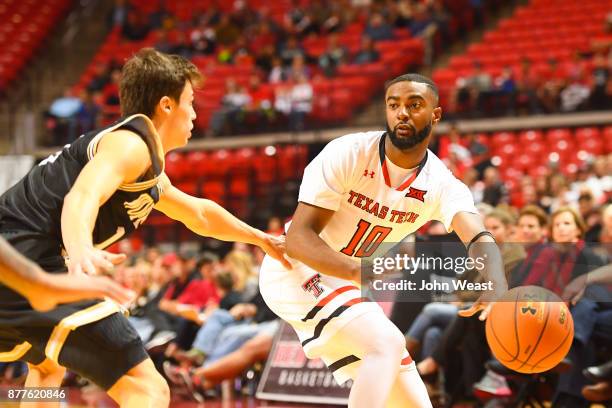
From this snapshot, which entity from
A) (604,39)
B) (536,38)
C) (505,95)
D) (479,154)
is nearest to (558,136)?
(505,95)

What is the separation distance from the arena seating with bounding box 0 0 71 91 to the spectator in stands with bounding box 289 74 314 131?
6.85 meters

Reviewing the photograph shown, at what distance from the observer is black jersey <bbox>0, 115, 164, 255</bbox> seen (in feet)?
11.6

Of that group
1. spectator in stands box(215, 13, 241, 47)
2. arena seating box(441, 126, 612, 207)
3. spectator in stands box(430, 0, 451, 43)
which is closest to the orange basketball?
arena seating box(441, 126, 612, 207)

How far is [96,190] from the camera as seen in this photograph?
128 inches

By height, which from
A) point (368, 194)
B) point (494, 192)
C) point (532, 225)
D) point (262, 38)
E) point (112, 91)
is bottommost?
point (112, 91)

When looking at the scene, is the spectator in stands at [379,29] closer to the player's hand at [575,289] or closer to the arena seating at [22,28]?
the arena seating at [22,28]

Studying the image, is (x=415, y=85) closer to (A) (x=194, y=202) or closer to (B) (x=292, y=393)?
(A) (x=194, y=202)

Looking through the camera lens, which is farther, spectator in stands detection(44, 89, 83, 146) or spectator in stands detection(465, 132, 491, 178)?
spectator in stands detection(44, 89, 83, 146)

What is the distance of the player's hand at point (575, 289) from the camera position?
6102 mm

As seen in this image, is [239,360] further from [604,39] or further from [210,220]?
[604,39]

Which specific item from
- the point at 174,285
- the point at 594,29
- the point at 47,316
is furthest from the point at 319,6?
the point at 47,316

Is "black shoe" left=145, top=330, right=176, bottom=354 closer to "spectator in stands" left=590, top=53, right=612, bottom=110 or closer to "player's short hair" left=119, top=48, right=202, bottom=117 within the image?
"player's short hair" left=119, top=48, right=202, bottom=117

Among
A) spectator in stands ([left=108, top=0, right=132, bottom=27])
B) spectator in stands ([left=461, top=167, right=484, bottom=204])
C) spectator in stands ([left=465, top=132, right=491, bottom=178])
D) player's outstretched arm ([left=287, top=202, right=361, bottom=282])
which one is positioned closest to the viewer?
player's outstretched arm ([left=287, top=202, right=361, bottom=282])

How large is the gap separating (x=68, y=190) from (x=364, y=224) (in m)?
1.44
